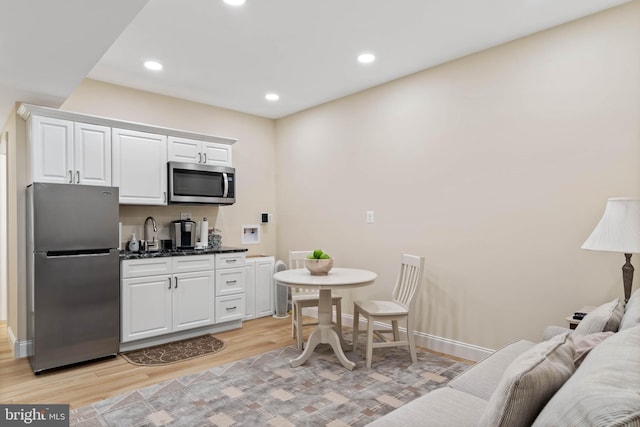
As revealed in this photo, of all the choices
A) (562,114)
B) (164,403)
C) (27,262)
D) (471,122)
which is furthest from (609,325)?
(27,262)

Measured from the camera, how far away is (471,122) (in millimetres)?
3346

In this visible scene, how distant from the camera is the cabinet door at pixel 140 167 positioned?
3.77 metres

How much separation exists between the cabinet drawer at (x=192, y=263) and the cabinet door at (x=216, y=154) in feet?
3.66

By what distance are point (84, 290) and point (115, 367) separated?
2.27ft

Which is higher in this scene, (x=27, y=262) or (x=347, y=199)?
(x=347, y=199)

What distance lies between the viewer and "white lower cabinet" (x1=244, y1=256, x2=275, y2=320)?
187 inches

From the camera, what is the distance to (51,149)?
3350 mm

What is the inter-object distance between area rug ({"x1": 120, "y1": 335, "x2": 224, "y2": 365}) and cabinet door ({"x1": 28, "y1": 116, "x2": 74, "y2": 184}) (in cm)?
167

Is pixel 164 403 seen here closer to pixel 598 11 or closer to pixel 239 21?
pixel 239 21

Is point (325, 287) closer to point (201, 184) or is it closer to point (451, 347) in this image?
point (451, 347)

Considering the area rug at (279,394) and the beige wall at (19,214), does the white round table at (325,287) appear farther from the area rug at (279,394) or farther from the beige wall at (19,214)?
the beige wall at (19,214)

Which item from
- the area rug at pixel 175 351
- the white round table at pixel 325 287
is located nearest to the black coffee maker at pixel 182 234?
the area rug at pixel 175 351

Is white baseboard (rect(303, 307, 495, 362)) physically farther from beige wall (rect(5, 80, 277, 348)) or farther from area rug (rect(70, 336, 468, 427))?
beige wall (rect(5, 80, 277, 348))

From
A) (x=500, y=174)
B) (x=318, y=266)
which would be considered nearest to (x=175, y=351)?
(x=318, y=266)
